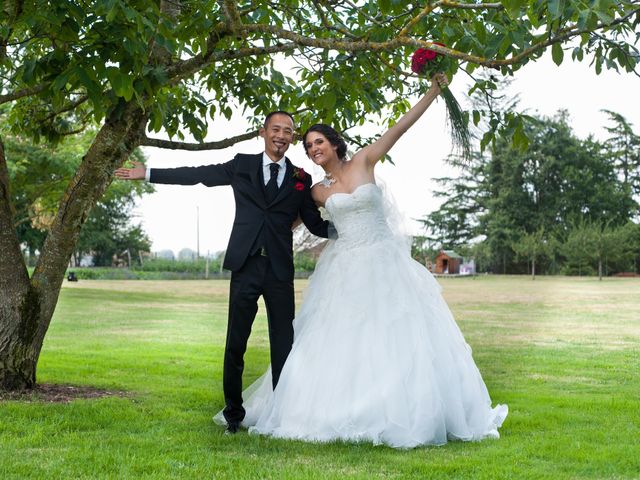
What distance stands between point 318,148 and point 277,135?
11.8 inches

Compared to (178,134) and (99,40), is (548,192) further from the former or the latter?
(99,40)

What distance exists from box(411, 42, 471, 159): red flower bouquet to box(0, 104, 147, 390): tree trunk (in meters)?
2.64

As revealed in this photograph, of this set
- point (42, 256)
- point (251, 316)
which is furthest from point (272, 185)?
point (42, 256)

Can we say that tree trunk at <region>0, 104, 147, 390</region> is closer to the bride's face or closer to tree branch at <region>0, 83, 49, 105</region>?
tree branch at <region>0, 83, 49, 105</region>

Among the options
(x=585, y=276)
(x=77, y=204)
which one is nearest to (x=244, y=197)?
(x=77, y=204)

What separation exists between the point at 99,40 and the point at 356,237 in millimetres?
2098

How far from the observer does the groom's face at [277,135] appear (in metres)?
5.09

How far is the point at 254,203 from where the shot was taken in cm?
518

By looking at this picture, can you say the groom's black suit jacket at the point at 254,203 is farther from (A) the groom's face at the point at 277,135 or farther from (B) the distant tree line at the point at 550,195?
(B) the distant tree line at the point at 550,195

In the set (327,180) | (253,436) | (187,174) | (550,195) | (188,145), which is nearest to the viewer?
(253,436)

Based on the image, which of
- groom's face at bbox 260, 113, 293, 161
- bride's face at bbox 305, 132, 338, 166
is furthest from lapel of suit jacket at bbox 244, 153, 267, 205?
bride's face at bbox 305, 132, 338, 166

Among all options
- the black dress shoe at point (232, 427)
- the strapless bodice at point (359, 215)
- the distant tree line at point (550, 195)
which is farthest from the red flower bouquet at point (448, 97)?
the distant tree line at point (550, 195)

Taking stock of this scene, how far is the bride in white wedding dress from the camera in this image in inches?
195

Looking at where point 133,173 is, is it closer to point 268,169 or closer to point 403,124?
point 268,169
